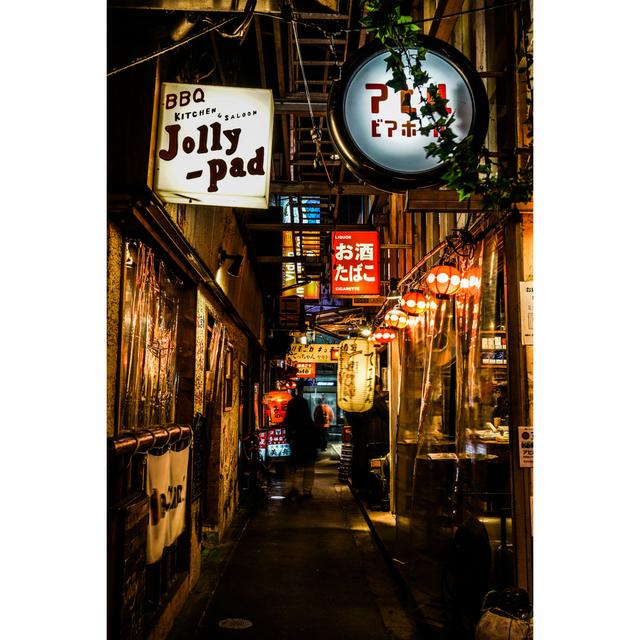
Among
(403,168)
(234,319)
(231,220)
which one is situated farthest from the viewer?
(234,319)

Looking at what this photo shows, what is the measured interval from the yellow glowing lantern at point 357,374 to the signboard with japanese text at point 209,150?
12696mm

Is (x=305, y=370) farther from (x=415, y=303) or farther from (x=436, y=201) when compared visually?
(x=436, y=201)

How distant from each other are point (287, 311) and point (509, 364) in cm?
1536

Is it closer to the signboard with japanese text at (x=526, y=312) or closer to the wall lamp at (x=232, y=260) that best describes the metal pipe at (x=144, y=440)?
the signboard with japanese text at (x=526, y=312)

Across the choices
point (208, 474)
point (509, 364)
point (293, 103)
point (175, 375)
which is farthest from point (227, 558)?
point (293, 103)

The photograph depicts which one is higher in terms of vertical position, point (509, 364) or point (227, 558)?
point (509, 364)

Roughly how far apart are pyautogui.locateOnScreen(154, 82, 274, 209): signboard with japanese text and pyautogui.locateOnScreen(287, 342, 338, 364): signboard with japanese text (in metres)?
25.4

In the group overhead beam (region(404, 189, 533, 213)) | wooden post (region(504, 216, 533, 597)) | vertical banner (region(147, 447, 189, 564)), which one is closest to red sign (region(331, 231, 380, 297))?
overhead beam (region(404, 189, 533, 213))

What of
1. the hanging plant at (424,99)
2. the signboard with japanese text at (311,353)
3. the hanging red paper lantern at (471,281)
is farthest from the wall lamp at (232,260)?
the signboard with japanese text at (311,353)

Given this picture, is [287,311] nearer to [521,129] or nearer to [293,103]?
[293,103]

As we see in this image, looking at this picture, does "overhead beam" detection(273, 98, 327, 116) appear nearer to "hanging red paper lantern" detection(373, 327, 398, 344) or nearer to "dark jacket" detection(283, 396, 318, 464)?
"hanging red paper lantern" detection(373, 327, 398, 344)

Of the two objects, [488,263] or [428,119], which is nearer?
[428,119]

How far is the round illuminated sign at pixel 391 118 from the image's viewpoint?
5168 millimetres

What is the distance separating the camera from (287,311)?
73.0 feet
